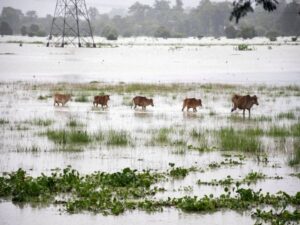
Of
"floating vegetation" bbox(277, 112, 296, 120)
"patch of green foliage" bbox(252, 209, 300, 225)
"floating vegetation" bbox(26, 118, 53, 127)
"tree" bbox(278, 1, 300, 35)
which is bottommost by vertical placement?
"patch of green foliage" bbox(252, 209, 300, 225)

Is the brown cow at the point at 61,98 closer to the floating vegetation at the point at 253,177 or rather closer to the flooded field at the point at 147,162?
the flooded field at the point at 147,162

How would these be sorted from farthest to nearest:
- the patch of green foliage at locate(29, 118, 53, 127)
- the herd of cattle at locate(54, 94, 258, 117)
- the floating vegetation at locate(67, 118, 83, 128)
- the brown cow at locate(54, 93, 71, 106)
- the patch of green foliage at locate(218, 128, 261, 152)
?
the brown cow at locate(54, 93, 71, 106), the herd of cattle at locate(54, 94, 258, 117), the patch of green foliage at locate(29, 118, 53, 127), the floating vegetation at locate(67, 118, 83, 128), the patch of green foliage at locate(218, 128, 261, 152)

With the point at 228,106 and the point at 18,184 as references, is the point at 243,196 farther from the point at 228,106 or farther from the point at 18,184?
the point at 228,106

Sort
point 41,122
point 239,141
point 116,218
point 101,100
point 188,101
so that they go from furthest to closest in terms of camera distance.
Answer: point 101,100, point 188,101, point 41,122, point 239,141, point 116,218

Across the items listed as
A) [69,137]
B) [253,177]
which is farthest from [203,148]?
[69,137]

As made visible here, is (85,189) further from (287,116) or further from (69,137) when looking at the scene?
(287,116)

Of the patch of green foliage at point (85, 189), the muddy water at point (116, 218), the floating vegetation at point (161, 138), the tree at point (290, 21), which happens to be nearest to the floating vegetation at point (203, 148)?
the floating vegetation at point (161, 138)

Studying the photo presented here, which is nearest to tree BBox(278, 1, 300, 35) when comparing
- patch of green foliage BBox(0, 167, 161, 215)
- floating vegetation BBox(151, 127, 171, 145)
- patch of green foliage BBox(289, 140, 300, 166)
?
floating vegetation BBox(151, 127, 171, 145)

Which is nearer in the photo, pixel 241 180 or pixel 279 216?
pixel 279 216

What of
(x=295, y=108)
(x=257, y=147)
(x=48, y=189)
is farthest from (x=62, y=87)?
(x=48, y=189)

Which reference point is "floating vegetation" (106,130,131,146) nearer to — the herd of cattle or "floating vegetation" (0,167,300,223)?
"floating vegetation" (0,167,300,223)

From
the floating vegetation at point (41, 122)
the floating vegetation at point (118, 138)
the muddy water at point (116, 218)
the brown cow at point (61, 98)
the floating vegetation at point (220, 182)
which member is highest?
the brown cow at point (61, 98)

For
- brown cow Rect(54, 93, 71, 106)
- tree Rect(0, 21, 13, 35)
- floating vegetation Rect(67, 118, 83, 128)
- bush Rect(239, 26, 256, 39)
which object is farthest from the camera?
tree Rect(0, 21, 13, 35)

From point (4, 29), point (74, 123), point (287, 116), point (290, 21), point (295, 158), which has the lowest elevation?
point (295, 158)
